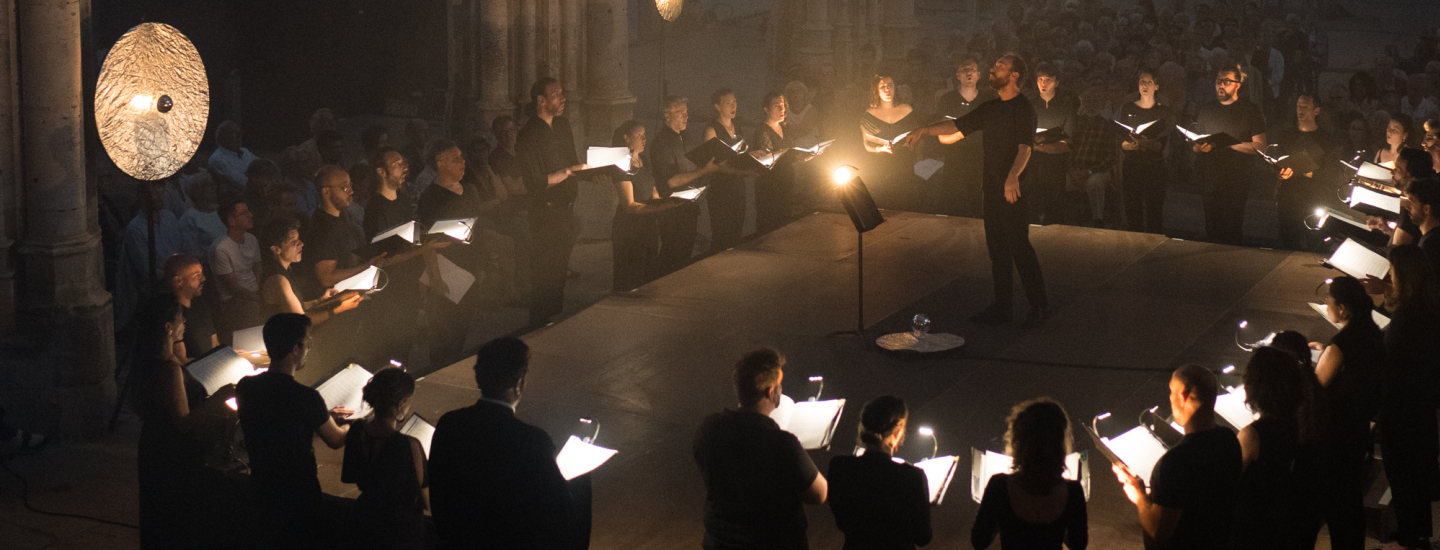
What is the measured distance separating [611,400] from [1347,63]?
2324cm

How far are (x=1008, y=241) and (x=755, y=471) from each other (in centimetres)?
415

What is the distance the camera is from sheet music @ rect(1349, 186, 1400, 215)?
23.6 feet

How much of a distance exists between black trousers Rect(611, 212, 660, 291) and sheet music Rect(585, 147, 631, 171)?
0.46 meters

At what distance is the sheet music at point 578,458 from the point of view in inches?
175

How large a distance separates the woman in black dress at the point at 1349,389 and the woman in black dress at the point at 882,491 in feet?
5.86

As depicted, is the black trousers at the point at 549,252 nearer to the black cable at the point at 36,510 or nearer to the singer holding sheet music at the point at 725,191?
the singer holding sheet music at the point at 725,191

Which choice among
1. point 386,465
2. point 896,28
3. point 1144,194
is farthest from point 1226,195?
point 896,28

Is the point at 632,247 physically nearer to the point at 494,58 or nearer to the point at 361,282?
the point at 361,282

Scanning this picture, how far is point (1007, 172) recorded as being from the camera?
7750 mm

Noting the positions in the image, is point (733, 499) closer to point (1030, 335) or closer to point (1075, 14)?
point (1030, 335)

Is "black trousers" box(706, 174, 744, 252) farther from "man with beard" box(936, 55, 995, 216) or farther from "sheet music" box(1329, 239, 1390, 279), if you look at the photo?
"sheet music" box(1329, 239, 1390, 279)

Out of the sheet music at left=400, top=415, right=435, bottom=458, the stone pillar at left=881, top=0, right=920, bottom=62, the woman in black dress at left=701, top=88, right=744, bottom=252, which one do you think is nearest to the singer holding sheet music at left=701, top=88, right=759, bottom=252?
the woman in black dress at left=701, top=88, right=744, bottom=252

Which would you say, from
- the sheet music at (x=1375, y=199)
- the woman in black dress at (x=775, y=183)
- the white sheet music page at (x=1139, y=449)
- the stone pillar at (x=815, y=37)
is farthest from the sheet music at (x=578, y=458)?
the stone pillar at (x=815, y=37)

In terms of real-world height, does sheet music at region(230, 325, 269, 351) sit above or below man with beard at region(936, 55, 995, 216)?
below
